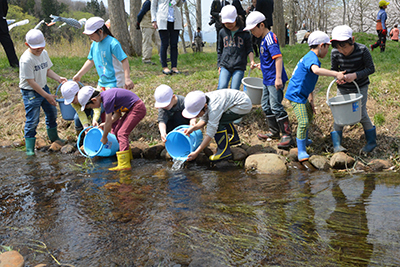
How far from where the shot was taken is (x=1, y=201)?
11.3 ft

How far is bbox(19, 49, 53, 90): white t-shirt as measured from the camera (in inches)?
191

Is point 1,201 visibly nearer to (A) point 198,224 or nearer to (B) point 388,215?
(A) point 198,224

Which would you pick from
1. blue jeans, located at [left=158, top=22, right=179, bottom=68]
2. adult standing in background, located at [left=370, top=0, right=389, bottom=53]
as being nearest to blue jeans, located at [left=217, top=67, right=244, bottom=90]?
blue jeans, located at [left=158, top=22, right=179, bottom=68]

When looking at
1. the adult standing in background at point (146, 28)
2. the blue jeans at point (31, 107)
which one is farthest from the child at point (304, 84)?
the adult standing in background at point (146, 28)

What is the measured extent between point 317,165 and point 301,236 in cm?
170

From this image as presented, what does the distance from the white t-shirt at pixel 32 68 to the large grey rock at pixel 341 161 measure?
4.36 m

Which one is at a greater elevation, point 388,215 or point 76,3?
point 76,3

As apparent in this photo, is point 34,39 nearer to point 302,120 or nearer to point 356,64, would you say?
→ point 302,120

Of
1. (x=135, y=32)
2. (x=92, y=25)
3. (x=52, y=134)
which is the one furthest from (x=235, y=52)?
(x=135, y=32)

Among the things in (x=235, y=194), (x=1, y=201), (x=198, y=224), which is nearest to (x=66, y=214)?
(x=1, y=201)

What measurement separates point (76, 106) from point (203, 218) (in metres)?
3.22

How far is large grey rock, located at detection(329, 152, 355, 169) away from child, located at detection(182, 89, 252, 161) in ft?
3.98

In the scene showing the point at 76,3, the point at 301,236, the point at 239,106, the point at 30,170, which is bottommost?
the point at 30,170

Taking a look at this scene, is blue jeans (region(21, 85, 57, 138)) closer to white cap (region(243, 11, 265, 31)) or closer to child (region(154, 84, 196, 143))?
child (region(154, 84, 196, 143))
